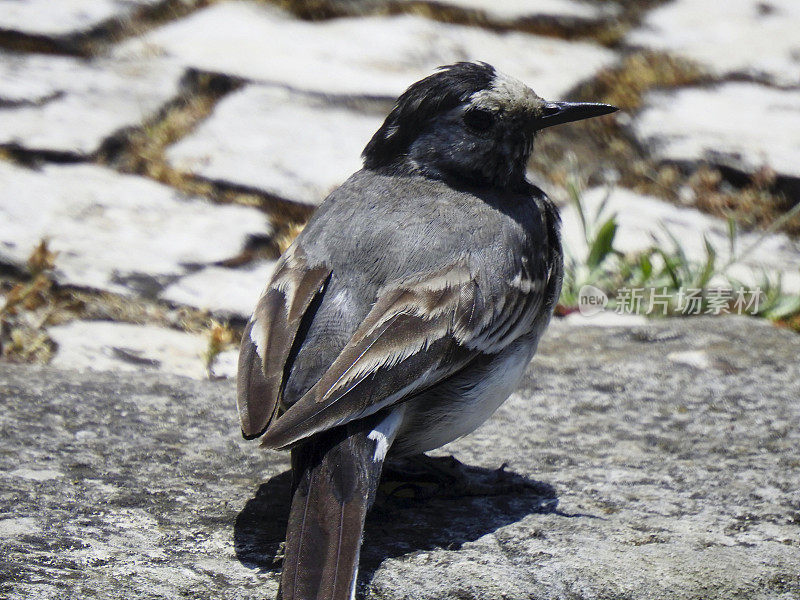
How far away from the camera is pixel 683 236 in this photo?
4.82 m

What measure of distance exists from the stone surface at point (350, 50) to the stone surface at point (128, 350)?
1848 millimetres

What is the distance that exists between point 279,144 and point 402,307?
97.0 inches

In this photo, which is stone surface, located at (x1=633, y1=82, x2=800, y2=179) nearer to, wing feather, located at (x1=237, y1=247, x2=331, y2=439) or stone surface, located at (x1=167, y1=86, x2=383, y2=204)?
stone surface, located at (x1=167, y1=86, x2=383, y2=204)

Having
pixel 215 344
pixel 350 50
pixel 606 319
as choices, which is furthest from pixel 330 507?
pixel 350 50

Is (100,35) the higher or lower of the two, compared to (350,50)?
lower

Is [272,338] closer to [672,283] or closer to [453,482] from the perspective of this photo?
[453,482]

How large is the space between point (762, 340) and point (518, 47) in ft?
7.89

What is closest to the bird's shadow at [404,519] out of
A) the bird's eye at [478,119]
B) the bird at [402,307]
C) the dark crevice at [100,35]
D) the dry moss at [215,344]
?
the bird at [402,307]

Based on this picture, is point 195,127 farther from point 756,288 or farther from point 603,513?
point 603,513

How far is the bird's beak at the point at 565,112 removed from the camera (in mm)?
3291

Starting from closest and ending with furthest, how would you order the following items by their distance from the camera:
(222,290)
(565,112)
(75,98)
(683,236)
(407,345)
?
(407,345)
(565,112)
(222,290)
(683,236)
(75,98)

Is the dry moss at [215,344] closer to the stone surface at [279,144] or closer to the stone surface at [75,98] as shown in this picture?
the stone surface at [279,144]

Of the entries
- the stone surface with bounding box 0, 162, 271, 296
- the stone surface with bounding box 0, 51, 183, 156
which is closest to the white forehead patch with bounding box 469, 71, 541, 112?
the stone surface with bounding box 0, 162, 271, 296

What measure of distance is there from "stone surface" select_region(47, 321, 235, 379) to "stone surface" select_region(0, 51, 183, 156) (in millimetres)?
1213
